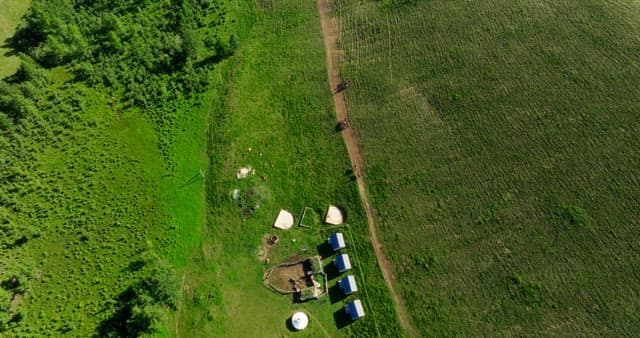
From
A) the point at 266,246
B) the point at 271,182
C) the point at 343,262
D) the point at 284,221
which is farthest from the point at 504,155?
the point at 266,246

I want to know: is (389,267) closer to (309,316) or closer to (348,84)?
(309,316)

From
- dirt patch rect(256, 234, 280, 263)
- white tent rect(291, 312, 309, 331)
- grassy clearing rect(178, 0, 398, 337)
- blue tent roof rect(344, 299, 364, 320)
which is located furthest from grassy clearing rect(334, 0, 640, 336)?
dirt patch rect(256, 234, 280, 263)

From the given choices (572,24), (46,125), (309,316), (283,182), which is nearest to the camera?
(309,316)

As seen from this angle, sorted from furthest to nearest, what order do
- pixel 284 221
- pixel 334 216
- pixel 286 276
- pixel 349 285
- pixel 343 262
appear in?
pixel 334 216 < pixel 284 221 < pixel 286 276 < pixel 343 262 < pixel 349 285

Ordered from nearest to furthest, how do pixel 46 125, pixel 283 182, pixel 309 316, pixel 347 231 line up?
pixel 309 316 < pixel 347 231 < pixel 283 182 < pixel 46 125

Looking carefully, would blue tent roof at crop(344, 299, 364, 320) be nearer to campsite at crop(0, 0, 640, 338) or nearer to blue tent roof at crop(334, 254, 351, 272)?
campsite at crop(0, 0, 640, 338)

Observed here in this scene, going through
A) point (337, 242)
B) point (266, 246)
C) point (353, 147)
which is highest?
point (353, 147)

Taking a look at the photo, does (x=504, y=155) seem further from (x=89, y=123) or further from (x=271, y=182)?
(x=89, y=123)

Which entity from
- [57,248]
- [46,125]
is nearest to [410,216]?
[57,248]
